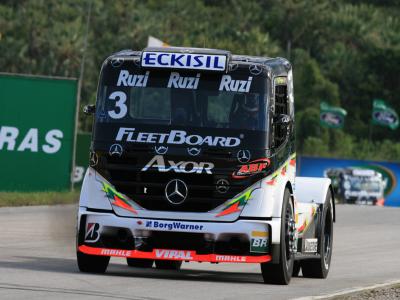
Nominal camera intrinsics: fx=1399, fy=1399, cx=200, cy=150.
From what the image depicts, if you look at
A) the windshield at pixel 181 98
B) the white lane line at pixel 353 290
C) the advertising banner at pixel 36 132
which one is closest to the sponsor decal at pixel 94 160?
the windshield at pixel 181 98

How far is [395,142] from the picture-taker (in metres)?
87.4

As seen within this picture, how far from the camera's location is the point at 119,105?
14898 millimetres

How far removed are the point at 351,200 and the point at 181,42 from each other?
3054 centimetres

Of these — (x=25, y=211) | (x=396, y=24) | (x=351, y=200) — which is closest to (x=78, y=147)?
(x=25, y=211)

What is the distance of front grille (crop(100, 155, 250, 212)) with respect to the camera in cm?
1440

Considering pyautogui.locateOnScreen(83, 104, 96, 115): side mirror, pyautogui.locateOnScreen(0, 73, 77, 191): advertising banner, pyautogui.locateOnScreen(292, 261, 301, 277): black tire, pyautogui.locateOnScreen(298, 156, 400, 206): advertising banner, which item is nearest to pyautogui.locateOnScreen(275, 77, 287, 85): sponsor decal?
pyautogui.locateOnScreen(83, 104, 96, 115): side mirror

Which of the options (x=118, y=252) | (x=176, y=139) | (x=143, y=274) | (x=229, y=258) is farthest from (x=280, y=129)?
(x=143, y=274)

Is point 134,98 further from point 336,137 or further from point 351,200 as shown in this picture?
point 336,137

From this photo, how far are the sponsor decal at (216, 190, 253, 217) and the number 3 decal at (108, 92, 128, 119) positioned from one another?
1497mm

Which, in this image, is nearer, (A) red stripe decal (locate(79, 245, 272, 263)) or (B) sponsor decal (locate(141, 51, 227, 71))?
(A) red stripe decal (locate(79, 245, 272, 263))

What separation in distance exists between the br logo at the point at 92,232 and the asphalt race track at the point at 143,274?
400mm

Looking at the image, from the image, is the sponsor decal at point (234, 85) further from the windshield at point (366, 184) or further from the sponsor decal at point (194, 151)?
the windshield at point (366, 184)

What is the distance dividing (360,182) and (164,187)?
39.1 meters

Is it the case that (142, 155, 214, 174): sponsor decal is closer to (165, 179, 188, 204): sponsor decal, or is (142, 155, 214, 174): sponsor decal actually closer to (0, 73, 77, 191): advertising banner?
(165, 179, 188, 204): sponsor decal
